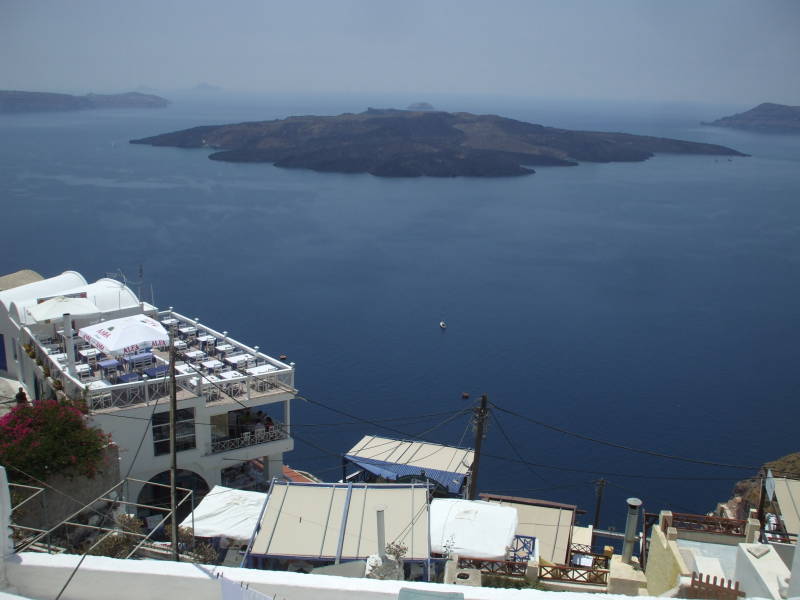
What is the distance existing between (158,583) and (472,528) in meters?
7.74

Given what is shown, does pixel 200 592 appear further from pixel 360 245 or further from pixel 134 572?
pixel 360 245

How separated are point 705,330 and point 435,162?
72.7m

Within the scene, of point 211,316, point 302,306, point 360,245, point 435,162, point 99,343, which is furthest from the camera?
point 435,162

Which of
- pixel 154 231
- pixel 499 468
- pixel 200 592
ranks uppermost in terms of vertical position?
pixel 200 592

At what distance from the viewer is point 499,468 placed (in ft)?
88.1

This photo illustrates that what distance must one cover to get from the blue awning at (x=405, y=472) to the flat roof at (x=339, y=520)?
622 centimetres

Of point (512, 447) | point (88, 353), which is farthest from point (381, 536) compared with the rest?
point (512, 447)

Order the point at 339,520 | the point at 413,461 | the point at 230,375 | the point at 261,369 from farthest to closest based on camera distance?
the point at 413,461 < the point at 261,369 < the point at 230,375 < the point at 339,520

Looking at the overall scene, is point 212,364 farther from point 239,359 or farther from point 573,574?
point 573,574

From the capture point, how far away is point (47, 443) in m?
11.7

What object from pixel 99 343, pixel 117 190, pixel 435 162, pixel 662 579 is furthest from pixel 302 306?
pixel 435 162

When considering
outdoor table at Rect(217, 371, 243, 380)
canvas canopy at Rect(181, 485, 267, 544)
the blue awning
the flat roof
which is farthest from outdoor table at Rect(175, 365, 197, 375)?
the flat roof

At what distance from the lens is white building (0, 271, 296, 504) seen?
14695 millimetres

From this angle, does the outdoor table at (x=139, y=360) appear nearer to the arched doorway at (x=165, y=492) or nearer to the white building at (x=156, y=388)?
the white building at (x=156, y=388)
